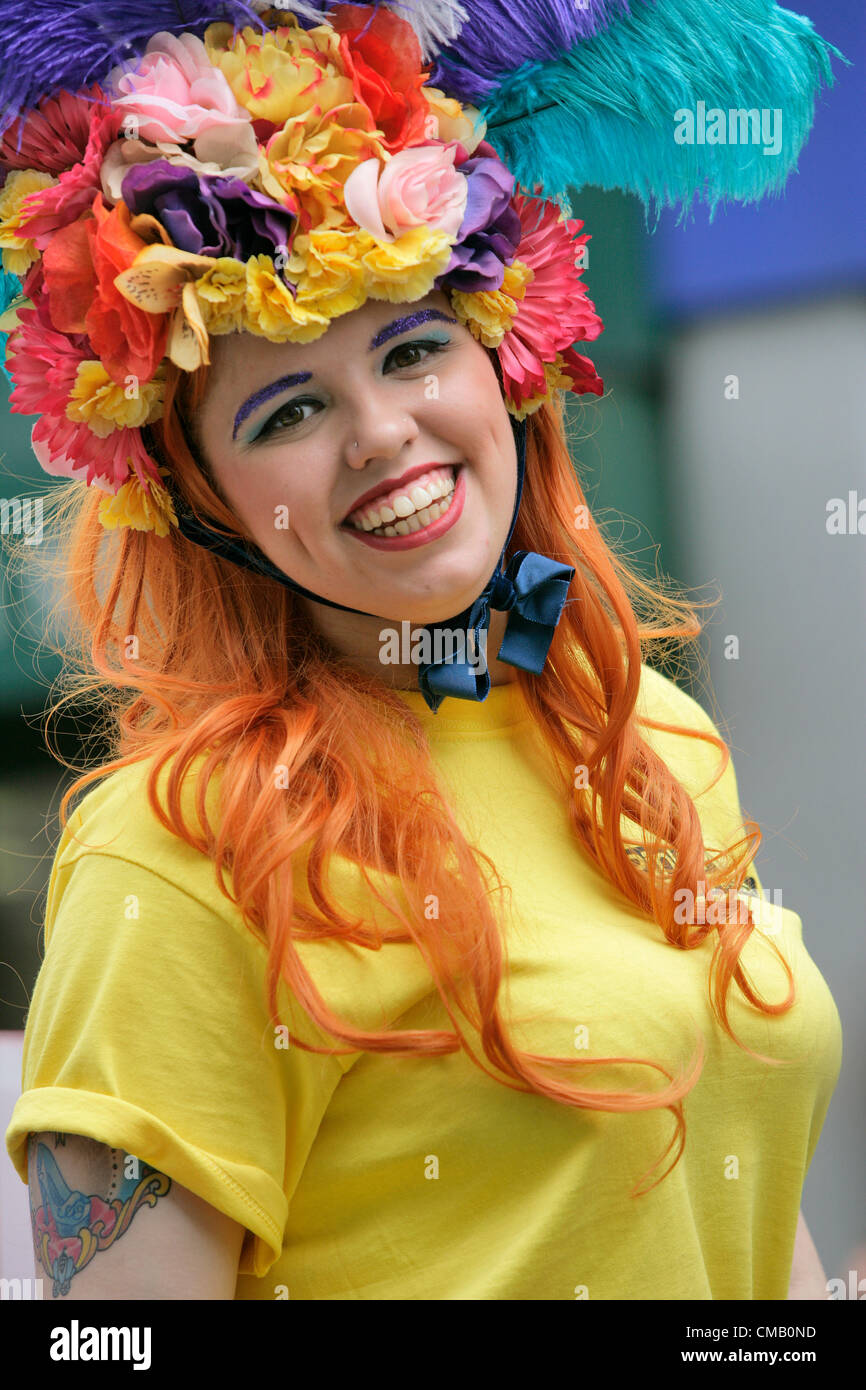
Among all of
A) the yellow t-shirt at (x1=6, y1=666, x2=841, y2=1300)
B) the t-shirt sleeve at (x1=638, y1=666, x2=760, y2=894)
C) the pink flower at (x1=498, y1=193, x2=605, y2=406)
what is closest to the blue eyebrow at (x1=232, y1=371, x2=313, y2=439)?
the pink flower at (x1=498, y1=193, x2=605, y2=406)

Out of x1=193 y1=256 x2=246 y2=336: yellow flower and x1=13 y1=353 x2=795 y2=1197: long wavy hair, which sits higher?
x1=193 y1=256 x2=246 y2=336: yellow flower

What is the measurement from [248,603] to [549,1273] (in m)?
0.64

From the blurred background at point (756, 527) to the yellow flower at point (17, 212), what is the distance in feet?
3.48

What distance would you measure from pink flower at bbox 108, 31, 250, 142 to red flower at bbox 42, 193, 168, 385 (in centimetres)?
7

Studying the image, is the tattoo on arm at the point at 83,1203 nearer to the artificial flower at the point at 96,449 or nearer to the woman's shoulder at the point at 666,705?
the artificial flower at the point at 96,449

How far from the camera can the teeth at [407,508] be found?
994 millimetres

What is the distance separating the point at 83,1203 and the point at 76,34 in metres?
0.91

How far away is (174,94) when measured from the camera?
0.96 m

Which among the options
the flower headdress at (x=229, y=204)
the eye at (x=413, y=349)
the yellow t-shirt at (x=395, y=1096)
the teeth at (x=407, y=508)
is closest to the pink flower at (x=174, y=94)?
the flower headdress at (x=229, y=204)

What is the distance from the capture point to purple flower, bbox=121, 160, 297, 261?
950 mm

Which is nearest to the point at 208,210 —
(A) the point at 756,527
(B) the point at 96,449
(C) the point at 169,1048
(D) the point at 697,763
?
(B) the point at 96,449

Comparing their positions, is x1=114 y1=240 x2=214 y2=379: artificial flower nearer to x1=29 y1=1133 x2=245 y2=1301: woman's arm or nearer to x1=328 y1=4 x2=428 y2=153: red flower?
x1=328 y1=4 x2=428 y2=153: red flower
